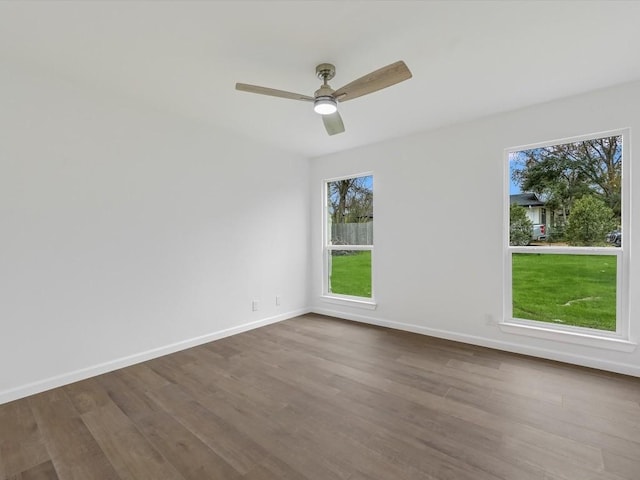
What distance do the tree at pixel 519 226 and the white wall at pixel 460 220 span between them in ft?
0.44

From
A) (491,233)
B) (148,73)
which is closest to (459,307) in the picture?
(491,233)

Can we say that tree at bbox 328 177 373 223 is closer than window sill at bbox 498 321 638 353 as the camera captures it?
No

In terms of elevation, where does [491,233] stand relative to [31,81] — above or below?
below

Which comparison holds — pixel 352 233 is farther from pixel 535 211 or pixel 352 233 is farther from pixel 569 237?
pixel 569 237

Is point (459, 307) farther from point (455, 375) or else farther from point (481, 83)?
point (481, 83)

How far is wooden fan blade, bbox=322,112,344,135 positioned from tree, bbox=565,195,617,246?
2.35m

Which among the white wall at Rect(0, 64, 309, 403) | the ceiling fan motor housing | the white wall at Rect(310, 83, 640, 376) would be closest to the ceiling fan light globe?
the ceiling fan motor housing

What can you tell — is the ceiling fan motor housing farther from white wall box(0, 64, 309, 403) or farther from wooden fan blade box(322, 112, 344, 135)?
white wall box(0, 64, 309, 403)

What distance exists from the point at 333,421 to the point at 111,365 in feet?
6.92

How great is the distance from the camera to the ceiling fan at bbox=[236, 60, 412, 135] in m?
1.94

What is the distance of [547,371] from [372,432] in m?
1.84

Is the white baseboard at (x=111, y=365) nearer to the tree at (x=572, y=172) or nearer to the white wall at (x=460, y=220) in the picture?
the white wall at (x=460, y=220)

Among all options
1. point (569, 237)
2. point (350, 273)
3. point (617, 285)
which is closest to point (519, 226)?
point (569, 237)

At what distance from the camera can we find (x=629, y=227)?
105 inches
